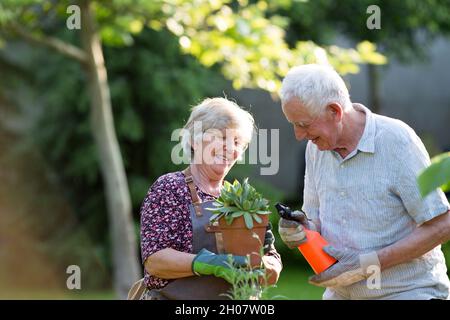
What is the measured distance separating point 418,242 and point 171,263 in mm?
832

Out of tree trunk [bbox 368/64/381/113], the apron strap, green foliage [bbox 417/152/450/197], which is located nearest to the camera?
green foliage [bbox 417/152/450/197]

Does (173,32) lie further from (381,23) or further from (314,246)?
(381,23)

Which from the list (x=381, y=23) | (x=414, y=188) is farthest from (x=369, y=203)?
(x=381, y=23)

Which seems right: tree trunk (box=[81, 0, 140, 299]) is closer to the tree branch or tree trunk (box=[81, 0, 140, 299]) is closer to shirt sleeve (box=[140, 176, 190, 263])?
the tree branch

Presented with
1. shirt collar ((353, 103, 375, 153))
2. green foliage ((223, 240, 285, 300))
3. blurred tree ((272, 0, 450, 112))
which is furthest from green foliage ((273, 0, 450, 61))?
green foliage ((223, 240, 285, 300))

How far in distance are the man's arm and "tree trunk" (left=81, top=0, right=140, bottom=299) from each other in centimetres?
497

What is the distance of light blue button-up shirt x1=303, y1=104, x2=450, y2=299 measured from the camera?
2955 mm

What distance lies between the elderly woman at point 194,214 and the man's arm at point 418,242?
0.39 metres

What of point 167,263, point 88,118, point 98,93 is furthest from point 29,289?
point 167,263

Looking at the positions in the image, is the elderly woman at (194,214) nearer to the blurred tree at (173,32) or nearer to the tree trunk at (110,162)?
the blurred tree at (173,32)

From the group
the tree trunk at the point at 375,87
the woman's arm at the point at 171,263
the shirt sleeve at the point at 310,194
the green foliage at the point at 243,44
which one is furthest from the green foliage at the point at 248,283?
the tree trunk at the point at 375,87

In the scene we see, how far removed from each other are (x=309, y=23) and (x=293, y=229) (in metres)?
9.34

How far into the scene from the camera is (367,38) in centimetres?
1299
